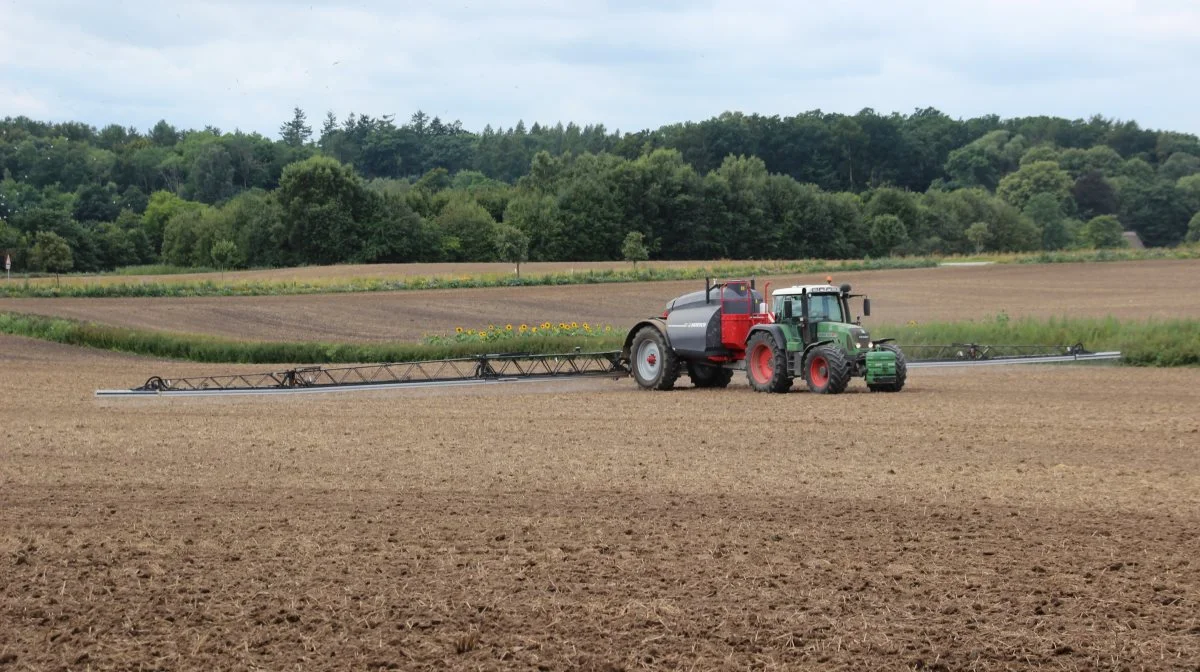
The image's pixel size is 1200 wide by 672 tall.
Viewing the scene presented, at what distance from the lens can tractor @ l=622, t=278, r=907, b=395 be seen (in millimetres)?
22812

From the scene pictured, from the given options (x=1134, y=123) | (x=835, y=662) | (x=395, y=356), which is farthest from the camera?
(x=1134, y=123)

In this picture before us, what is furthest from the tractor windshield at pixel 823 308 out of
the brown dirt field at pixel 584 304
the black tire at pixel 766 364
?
the brown dirt field at pixel 584 304

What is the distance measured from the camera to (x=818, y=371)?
2308 centimetres

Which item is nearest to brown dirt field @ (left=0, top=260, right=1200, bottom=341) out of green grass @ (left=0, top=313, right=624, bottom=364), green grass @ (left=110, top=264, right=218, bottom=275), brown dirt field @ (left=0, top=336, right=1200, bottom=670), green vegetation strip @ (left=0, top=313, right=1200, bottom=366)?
green grass @ (left=0, top=313, right=624, bottom=364)

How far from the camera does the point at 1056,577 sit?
912 cm

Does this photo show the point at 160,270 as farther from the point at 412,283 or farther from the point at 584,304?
the point at 584,304

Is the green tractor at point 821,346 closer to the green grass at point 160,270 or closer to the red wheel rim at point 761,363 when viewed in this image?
the red wheel rim at point 761,363

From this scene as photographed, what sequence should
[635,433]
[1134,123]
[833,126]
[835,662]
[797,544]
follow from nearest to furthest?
[835,662], [797,544], [635,433], [833,126], [1134,123]

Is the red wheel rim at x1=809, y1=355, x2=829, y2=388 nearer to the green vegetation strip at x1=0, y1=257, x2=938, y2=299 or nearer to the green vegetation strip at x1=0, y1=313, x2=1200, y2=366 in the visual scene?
the green vegetation strip at x1=0, y1=313, x2=1200, y2=366

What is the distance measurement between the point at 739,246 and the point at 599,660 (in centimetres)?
8747

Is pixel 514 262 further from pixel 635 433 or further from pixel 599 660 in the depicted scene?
pixel 599 660

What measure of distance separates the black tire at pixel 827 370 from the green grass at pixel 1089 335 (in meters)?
9.32

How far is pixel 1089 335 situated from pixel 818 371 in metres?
12.6

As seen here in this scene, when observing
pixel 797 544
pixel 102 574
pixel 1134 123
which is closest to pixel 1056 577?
pixel 797 544
